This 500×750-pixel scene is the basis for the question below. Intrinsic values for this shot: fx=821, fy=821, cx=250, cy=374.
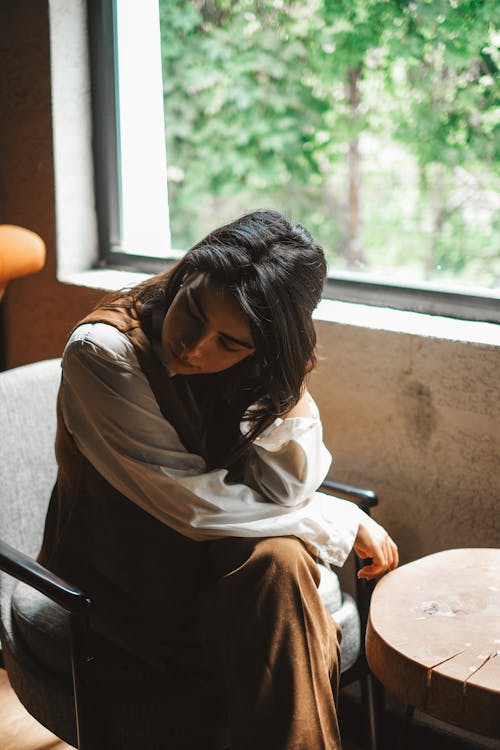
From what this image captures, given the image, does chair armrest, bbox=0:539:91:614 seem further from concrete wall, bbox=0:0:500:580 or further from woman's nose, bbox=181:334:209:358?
concrete wall, bbox=0:0:500:580

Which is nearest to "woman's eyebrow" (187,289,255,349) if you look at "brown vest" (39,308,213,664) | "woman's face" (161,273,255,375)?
"woman's face" (161,273,255,375)

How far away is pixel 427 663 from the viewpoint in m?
1.21

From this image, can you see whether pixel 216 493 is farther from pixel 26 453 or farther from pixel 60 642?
pixel 26 453

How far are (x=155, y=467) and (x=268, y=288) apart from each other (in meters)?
0.37

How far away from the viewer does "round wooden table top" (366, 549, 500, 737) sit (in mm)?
1172

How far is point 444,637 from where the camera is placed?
1287mm

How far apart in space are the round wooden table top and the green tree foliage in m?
0.86

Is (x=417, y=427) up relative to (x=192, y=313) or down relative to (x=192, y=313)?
down

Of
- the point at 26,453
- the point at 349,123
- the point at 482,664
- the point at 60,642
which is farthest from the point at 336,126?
the point at 482,664

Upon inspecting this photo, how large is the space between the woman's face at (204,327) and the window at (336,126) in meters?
0.78

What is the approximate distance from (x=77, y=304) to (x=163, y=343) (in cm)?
116

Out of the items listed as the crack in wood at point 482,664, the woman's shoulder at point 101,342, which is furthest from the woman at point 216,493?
the crack in wood at point 482,664

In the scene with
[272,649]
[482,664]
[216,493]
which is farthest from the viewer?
[216,493]

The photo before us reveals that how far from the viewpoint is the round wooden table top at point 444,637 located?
117cm
